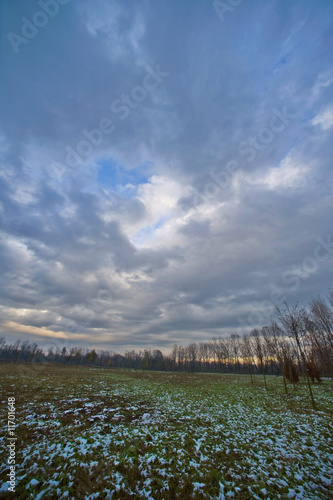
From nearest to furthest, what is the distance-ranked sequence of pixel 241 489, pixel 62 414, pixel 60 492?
pixel 60 492, pixel 241 489, pixel 62 414

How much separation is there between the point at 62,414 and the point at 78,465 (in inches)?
225

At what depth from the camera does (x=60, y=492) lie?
5219 millimetres

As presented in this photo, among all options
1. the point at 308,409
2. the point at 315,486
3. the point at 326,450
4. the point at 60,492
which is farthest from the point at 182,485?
the point at 308,409

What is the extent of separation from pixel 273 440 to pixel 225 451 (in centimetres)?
291

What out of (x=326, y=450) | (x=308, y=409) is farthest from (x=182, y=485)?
(x=308, y=409)

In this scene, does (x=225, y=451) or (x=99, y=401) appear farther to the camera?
(x=99, y=401)

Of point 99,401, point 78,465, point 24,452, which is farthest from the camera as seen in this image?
point 99,401

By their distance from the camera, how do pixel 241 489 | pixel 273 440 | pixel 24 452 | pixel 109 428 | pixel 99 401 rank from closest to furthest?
pixel 241 489 → pixel 24 452 → pixel 273 440 → pixel 109 428 → pixel 99 401

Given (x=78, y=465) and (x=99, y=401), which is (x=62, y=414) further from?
(x=78, y=465)

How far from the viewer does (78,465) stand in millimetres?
6301

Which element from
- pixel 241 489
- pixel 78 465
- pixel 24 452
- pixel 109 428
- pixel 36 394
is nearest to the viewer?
pixel 241 489

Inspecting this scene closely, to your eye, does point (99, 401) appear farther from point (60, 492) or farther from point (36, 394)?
point (60, 492)

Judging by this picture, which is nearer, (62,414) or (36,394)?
(62,414)

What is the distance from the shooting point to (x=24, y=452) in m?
6.82
